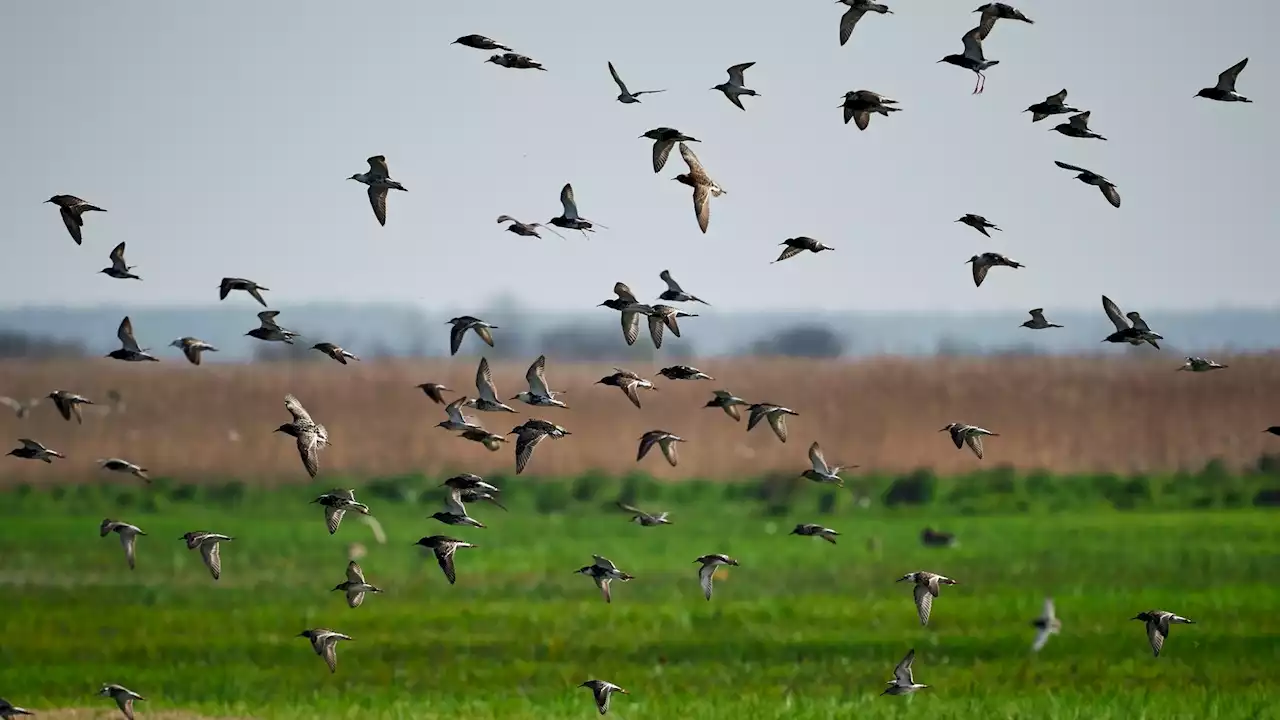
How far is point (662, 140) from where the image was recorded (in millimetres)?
21078

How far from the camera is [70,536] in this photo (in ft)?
152

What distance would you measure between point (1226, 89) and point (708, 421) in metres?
44.3

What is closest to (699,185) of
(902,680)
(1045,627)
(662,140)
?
(662,140)

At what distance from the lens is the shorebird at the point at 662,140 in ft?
68.7

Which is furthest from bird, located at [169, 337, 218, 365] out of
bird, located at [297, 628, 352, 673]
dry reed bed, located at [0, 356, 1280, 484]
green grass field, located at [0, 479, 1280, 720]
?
dry reed bed, located at [0, 356, 1280, 484]

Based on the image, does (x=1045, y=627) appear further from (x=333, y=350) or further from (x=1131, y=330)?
(x=333, y=350)

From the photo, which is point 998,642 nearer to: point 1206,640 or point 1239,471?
point 1206,640

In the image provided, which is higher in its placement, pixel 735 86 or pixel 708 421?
pixel 735 86

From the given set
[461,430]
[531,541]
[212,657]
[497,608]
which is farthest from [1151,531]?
[461,430]

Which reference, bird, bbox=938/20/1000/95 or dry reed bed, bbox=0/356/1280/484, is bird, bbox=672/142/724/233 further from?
dry reed bed, bbox=0/356/1280/484

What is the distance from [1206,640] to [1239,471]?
28793 mm

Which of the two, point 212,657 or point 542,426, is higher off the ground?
point 542,426

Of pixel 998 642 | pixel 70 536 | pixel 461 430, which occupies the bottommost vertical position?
pixel 70 536

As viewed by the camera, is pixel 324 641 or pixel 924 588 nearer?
pixel 924 588
